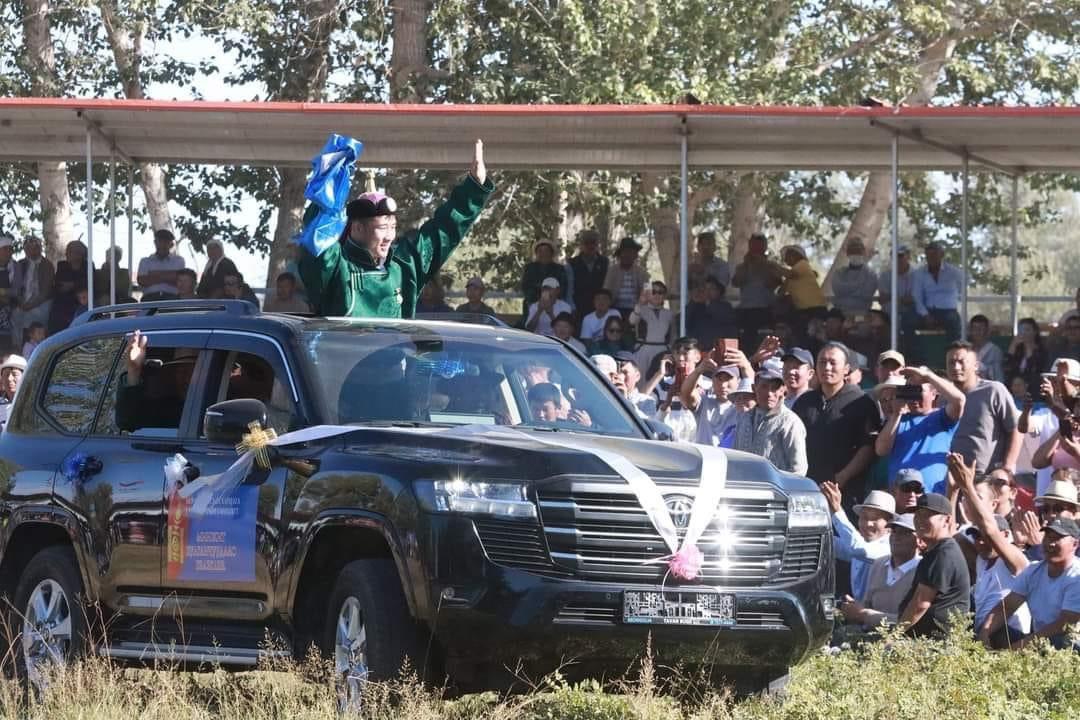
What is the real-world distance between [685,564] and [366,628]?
3.99 ft

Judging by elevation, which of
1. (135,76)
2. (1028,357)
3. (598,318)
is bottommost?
(1028,357)

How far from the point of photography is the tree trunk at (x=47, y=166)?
88.2 feet

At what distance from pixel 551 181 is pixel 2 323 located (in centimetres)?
760

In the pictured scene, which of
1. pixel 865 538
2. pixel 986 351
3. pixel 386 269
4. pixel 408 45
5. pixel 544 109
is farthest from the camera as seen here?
pixel 408 45

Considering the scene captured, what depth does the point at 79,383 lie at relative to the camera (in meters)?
9.72

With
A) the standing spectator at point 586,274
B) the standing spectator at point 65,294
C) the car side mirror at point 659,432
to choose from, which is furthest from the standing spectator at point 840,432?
the standing spectator at point 65,294

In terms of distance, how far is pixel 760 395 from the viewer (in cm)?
1252

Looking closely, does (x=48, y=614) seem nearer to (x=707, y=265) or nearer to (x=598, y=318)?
(x=598, y=318)

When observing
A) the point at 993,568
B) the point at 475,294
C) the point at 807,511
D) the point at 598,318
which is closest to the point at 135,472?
the point at 807,511

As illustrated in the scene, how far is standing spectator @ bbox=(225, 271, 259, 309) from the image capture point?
2119 centimetres

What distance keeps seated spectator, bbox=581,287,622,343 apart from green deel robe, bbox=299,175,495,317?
905cm

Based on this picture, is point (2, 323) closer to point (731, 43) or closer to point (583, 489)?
point (731, 43)

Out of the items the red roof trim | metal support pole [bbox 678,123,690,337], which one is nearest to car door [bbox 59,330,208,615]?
the red roof trim

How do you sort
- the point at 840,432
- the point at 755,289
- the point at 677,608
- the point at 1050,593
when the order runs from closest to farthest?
the point at 677,608 → the point at 1050,593 → the point at 840,432 → the point at 755,289
